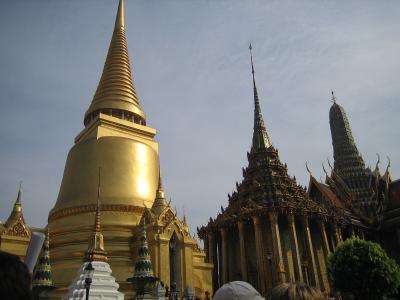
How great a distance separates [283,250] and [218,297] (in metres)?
22.4

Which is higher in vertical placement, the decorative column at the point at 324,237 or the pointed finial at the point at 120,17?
the pointed finial at the point at 120,17

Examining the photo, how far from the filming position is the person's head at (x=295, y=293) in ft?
7.84

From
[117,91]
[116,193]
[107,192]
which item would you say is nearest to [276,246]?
[116,193]

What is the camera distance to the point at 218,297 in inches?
101

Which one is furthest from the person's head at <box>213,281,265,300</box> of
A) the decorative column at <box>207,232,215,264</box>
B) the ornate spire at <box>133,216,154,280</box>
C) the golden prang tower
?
the decorative column at <box>207,232,215,264</box>

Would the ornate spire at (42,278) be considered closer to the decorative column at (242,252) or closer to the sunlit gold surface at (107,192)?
the sunlit gold surface at (107,192)

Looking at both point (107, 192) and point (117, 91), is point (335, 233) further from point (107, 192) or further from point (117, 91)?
point (117, 91)

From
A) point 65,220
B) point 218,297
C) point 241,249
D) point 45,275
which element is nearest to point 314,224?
point 241,249

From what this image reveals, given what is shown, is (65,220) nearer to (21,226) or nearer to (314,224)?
(21,226)

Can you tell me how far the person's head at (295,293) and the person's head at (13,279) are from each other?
1.43m

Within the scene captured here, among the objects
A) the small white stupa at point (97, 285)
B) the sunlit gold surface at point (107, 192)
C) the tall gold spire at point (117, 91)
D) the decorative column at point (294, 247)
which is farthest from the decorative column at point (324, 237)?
the small white stupa at point (97, 285)

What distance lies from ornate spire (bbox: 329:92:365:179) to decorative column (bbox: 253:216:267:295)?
1525 centimetres

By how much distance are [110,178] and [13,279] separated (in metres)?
23.4

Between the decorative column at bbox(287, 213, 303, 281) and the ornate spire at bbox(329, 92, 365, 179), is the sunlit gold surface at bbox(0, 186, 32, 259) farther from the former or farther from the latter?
the ornate spire at bbox(329, 92, 365, 179)
